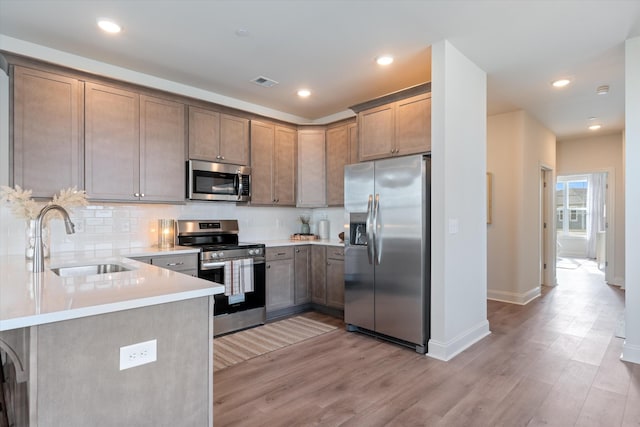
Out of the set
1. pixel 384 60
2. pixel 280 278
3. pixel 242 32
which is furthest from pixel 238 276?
pixel 384 60

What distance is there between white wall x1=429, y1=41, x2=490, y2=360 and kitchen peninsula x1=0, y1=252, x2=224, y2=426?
213cm

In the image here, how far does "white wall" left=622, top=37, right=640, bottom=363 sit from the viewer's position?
9.57ft

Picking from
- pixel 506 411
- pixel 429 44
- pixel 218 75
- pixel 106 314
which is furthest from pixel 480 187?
pixel 106 314

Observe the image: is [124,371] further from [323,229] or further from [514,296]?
[514,296]

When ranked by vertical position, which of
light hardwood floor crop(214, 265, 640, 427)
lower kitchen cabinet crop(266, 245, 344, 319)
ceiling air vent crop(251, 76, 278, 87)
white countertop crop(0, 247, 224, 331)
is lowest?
light hardwood floor crop(214, 265, 640, 427)

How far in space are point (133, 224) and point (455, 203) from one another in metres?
3.20

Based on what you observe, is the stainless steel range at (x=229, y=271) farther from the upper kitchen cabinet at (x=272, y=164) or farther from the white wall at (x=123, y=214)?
the upper kitchen cabinet at (x=272, y=164)

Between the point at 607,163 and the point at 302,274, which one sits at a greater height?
the point at 607,163

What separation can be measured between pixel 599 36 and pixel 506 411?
3014 mm

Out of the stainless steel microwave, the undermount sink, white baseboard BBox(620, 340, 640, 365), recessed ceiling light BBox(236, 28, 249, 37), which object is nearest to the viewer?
the undermount sink

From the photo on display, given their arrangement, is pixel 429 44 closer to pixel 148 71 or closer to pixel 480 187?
pixel 480 187

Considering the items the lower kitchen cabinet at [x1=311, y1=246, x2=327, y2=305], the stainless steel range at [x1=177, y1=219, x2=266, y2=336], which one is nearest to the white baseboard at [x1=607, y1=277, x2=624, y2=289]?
the lower kitchen cabinet at [x1=311, y1=246, x2=327, y2=305]

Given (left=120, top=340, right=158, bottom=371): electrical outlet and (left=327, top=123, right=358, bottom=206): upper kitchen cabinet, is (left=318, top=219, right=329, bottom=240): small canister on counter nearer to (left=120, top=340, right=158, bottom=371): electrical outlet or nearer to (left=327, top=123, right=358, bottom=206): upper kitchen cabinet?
(left=327, top=123, right=358, bottom=206): upper kitchen cabinet

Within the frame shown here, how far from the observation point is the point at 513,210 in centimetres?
492
